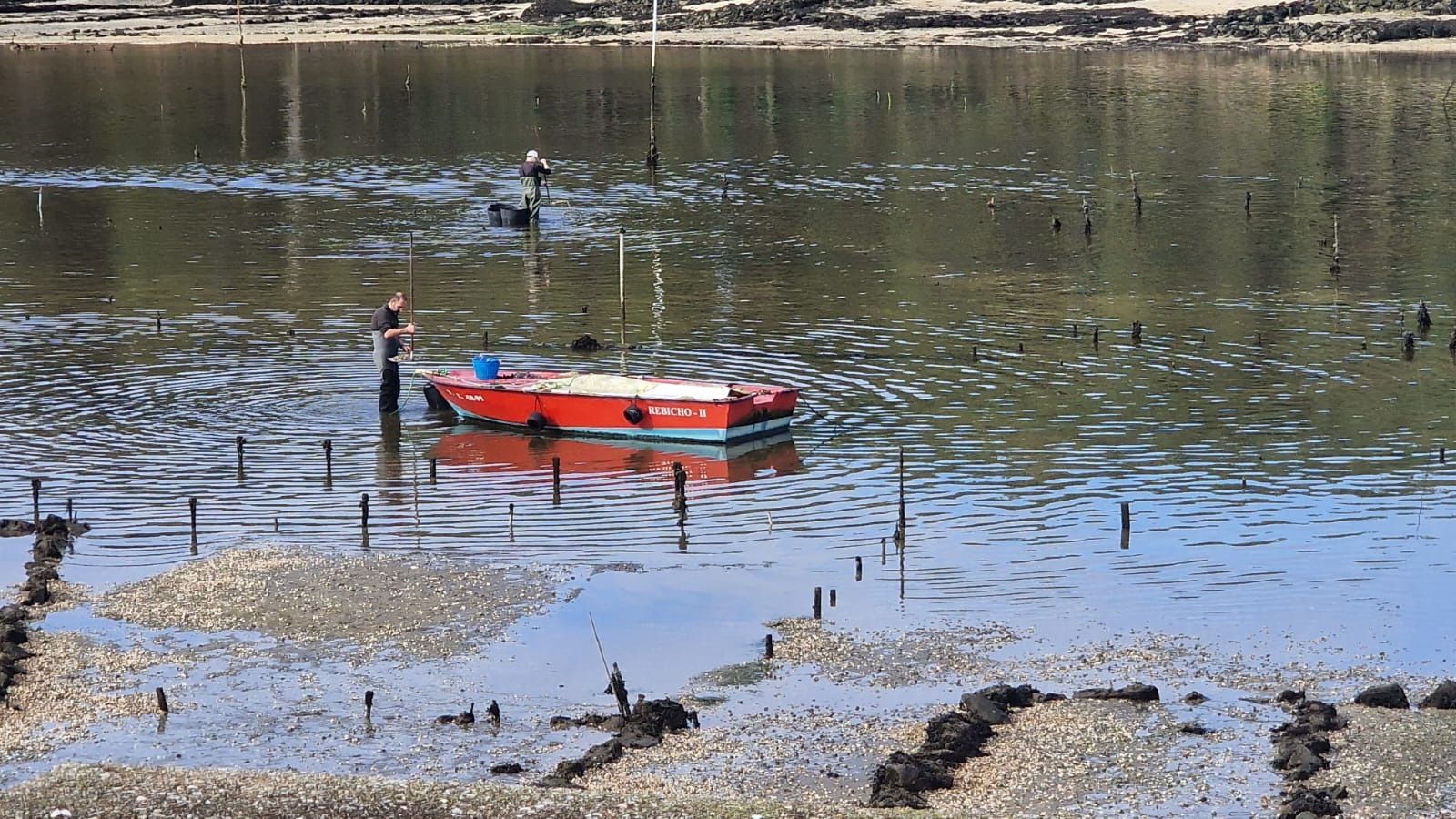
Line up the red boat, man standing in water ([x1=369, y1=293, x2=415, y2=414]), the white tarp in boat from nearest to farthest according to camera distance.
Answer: the red boat → the white tarp in boat → man standing in water ([x1=369, y1=293, x2=415, y2=414])

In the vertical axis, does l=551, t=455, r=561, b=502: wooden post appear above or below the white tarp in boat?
below

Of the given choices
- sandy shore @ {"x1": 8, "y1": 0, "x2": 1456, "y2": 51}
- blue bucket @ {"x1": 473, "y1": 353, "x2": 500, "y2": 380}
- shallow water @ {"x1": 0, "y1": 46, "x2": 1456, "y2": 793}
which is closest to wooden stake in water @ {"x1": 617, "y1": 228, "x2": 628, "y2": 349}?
shallow water @ {"x1": 0, "y1": 46, "x2": 1456, "y2": 793}

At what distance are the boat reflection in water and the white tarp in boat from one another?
73 centimetres

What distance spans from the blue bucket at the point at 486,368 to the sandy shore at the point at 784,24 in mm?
83179

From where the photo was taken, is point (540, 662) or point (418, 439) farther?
point (418, 439)

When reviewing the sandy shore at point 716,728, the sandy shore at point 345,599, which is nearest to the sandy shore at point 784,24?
the sandy shore at point 345,599

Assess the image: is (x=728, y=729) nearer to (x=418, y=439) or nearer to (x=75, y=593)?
(x=75, y=593)

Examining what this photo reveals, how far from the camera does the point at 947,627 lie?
21812 mm

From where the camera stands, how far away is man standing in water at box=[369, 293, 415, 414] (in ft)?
104

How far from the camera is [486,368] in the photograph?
31875mm

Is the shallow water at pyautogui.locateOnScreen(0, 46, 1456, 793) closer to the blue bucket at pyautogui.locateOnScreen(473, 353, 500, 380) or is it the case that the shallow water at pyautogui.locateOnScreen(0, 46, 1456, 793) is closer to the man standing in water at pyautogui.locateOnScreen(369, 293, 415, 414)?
the man standing in water at pyautogui.locateOnScreen(369, 293, 415, 414)

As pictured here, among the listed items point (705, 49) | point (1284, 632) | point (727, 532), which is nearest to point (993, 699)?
point (1284, 632)

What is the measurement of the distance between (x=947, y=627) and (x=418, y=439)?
38.6 feet

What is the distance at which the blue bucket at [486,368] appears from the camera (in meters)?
31.8
